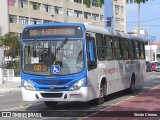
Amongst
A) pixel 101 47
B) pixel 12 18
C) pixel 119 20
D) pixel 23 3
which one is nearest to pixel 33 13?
pixel 23 3

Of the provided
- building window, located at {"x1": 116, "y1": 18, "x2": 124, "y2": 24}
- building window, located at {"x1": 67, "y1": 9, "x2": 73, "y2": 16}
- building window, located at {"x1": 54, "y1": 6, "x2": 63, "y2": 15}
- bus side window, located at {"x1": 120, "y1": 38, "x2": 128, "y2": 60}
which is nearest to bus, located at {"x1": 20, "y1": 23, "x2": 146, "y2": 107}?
bus side window, located at {"x1": 120, "y1": 38, "x2": 128, "y2": 60}

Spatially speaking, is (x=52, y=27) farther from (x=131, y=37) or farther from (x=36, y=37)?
(x=131, y=37)

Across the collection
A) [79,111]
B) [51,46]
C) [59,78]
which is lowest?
[79,111]

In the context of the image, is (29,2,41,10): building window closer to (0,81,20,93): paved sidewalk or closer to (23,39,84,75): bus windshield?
(0,81,20,93): paved sidewalk

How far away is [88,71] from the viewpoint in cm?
1462

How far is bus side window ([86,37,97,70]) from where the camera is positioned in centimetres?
1483

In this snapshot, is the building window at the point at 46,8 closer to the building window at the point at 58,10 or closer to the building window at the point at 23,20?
the building window at the point at 58,10

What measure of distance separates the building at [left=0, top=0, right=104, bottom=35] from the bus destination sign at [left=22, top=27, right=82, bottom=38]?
47158mm

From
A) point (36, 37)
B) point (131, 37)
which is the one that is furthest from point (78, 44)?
point (131, 37)

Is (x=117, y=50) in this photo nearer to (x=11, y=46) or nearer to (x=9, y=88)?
(x=9, y=88)

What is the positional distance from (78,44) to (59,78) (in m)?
1.36

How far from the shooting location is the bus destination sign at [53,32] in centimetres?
1474

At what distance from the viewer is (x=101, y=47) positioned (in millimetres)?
16469

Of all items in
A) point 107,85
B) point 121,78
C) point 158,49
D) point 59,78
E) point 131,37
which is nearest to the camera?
point 59,78
